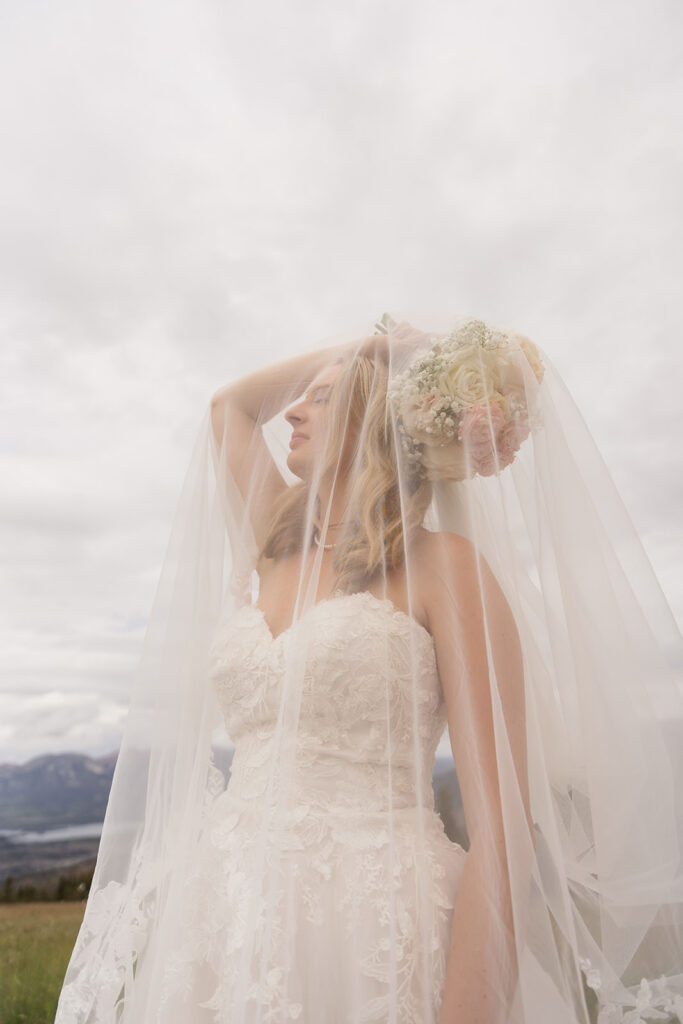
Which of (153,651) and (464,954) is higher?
(153,651)

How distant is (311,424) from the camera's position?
7.16 ft

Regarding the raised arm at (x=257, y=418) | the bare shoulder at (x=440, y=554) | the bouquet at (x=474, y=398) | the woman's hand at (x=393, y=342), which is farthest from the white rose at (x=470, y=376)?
the raised arm at (x=257, y=418)

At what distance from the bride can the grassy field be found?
73.4 inches

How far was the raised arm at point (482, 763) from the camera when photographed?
4.61ft

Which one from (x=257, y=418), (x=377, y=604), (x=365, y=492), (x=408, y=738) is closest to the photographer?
(x=408, y=738)

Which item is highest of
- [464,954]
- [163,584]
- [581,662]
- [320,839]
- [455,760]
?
[163,584]

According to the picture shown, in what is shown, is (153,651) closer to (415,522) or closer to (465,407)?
(415,522)

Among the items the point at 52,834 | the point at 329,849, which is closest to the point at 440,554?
the point at 329,849

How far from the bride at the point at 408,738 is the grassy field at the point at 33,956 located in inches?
73.4

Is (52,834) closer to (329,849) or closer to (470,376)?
(329,849)

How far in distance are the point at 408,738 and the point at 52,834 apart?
13.1ft

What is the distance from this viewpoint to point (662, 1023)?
1.38 m

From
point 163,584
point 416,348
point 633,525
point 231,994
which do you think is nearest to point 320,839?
point 231,994

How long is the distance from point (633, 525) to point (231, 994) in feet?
4.47
